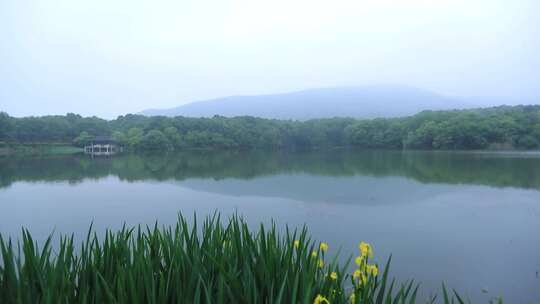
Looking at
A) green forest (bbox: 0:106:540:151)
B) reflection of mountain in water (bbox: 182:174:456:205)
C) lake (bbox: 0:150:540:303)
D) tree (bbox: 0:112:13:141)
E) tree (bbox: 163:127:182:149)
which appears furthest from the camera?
tree (bbox: 163:127:182:149)

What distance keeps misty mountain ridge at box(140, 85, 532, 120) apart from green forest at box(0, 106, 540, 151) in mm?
61680

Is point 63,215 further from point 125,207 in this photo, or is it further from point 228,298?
point 228,298

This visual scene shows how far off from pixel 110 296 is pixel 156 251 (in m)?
Answer: 0.70

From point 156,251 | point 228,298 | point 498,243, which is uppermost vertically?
point 156,251

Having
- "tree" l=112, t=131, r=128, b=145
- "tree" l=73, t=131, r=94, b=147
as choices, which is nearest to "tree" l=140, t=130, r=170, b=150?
"tree" l=112, t=131, r=128, b=145

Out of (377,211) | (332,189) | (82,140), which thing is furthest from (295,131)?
(377,211)

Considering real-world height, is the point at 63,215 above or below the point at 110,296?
below

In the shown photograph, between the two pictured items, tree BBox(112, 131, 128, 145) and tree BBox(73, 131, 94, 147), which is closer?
tree BBox(73, 131, 94, 147)

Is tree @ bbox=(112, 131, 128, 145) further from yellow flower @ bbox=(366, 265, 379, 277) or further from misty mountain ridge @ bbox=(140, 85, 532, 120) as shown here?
misty mountain ridge @ bbox=(140, 85, 532, 120)

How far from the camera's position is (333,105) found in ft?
456

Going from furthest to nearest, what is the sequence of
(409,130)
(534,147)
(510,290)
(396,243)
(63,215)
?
(409,130) → (534,147) → (63,215) → (396,243) → (510,290)

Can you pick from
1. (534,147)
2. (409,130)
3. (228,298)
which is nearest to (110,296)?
(228,298)

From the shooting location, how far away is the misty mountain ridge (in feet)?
413

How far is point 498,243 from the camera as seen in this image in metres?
6.22
